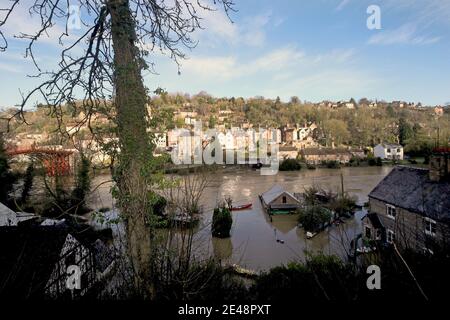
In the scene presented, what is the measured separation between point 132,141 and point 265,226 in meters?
18.6

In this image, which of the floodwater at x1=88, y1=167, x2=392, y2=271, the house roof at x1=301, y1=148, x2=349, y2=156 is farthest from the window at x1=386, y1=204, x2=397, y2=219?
the house roof at x1=301, y1=148, x2=349, y2=156

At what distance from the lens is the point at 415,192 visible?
14.6 meters

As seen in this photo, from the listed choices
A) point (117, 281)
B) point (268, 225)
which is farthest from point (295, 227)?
point (117, 281)

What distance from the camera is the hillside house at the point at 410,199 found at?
42.1 feet

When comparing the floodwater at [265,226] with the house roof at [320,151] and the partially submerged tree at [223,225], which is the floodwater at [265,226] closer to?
the partially submerged tree at [223,225]

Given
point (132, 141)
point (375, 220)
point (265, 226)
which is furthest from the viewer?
point (265, 226)

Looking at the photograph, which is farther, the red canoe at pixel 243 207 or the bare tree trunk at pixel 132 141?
the red canoe at pixel 243 207

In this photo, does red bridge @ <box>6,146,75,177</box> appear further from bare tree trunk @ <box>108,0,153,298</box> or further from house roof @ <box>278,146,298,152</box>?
house roof @ <box>278,146,298,152</box>

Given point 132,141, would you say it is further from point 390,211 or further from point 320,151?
point 320,151

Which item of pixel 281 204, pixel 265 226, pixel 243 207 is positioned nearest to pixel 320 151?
pixel 243 207

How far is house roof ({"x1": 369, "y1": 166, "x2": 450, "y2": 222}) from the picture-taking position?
1271 centimetres

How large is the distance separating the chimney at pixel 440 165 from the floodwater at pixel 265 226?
14.7 feet

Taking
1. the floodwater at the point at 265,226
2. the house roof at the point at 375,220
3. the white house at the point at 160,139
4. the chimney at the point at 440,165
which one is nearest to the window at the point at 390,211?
the house roof at the point at 375,220

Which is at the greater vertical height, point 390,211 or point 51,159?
point 51,159
